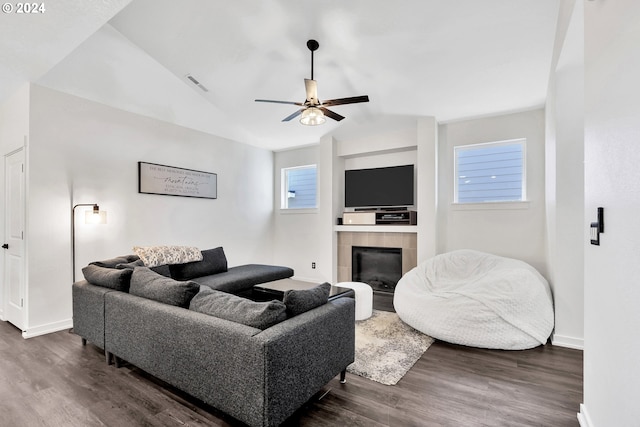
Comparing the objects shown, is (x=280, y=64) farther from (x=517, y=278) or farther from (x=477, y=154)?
(x=517, y=278)

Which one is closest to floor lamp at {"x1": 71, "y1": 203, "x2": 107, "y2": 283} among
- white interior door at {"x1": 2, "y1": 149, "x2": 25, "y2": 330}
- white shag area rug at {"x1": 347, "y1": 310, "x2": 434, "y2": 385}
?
white interior door at {"x1": 2, "y1": 149, "x2": 25, "y2": 330}

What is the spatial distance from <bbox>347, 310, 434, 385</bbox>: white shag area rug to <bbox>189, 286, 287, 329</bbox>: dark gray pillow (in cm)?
108

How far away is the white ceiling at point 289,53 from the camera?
2748mm

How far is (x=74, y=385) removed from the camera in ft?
7.50

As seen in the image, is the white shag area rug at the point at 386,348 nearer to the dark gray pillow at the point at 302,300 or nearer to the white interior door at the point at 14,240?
the dark gray pillow at the point at 302,300

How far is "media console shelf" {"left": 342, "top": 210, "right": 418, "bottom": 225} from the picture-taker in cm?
479

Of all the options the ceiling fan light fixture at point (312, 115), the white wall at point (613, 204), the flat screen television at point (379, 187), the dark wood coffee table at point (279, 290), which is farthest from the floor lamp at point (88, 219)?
the white wall at point (613, 204)

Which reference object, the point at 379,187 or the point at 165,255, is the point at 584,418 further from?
the point at 165,255

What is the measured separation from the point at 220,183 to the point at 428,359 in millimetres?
4228

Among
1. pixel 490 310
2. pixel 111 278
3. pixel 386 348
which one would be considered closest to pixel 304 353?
pixel 386 348

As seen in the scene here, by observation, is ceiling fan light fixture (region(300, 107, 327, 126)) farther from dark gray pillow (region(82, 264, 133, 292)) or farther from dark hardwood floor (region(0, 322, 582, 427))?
dark hardwood floor (region(0, 322, 582, 427))

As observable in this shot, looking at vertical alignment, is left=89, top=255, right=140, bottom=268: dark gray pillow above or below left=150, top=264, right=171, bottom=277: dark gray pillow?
above

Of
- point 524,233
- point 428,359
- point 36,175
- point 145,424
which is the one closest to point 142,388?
point 145,424

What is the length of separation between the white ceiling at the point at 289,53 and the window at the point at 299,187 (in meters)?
1.75
